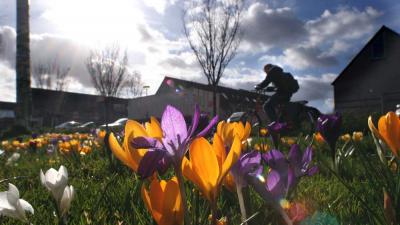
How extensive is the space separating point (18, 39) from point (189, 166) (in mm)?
10296

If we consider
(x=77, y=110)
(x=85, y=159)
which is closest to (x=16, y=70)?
(x=85, y=159)

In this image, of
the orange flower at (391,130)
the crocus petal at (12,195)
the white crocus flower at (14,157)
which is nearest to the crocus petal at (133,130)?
the crocus petal at (12,195)

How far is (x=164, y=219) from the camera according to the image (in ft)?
1.89

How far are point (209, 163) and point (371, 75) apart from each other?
2771 cm

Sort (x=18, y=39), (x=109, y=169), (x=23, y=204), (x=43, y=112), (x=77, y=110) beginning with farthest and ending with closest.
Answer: (x=77, y=110)
(x=43, y=112)
(x=18, y=39)
(x=109, y=169)
(x=23, y=204)

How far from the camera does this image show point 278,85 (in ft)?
27.3

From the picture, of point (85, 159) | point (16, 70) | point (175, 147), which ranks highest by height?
point (16, 70)

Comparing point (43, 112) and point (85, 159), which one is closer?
point (85, 159)

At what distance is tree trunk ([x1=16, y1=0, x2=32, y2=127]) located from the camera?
9.63 metres

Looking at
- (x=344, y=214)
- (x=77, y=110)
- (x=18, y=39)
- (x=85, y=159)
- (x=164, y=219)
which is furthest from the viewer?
(x=77, y=110)

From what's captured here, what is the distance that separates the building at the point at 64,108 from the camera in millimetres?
A: 44406

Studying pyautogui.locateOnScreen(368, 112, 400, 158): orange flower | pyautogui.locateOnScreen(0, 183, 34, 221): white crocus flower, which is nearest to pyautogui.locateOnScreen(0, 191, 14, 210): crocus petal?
pyautogui.locateOnScreen(0, 183, 34, 221): white crocus flower

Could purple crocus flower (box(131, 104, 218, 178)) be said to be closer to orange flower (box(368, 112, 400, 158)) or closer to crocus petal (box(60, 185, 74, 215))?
crocus petal (box(60, 185, 74, 215))

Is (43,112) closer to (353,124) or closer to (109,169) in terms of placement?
(353,124)
